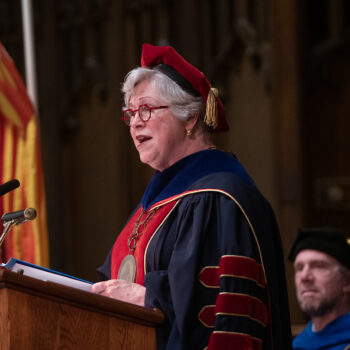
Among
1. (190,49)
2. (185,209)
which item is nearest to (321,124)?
(190,49)

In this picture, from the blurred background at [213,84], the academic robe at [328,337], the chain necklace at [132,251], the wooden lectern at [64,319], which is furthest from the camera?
the blurred background at [213,84]

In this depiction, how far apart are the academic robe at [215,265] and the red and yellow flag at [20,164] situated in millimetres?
1071

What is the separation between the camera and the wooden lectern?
1.93 m

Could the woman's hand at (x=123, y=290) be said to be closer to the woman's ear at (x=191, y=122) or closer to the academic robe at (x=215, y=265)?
the academic robe at (x=215, y=265)

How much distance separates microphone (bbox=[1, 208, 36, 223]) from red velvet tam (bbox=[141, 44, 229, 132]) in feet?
2.71

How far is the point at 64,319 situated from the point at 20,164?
5.34ft

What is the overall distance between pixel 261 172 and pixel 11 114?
2445 mm

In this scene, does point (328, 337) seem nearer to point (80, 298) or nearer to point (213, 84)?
point (80, 298)

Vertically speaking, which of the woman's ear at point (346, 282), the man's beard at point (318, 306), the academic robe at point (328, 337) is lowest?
the academic robe at point (328, 337)

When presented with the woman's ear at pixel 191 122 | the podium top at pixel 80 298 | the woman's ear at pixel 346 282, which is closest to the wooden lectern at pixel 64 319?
Result: the podium top at pixel 80 298

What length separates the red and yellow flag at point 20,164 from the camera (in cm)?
353

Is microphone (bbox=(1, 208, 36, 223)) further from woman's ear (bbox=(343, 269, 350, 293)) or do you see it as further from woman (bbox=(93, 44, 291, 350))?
woman's ear (bbox=(343, 269, 350, 293))

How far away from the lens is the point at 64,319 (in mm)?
2074

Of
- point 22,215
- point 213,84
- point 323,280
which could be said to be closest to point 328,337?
point 323,280
